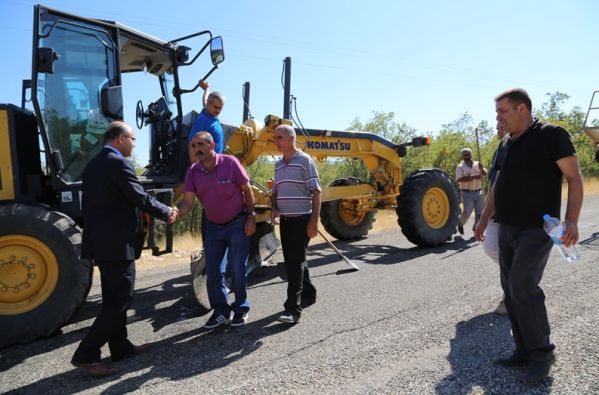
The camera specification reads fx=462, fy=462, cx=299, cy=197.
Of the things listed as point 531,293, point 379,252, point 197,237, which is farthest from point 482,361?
point 197,237

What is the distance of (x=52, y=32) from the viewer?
4.47 m

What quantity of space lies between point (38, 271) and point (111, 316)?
3.74ft

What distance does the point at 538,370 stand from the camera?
281 cm

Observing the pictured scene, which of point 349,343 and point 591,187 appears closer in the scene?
point 349,343

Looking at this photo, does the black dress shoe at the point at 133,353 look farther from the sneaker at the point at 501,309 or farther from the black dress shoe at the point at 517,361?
the sneaker at the point at 501,309

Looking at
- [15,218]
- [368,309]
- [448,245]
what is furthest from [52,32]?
[448,245]

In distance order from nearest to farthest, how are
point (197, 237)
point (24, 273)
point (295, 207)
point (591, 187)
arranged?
point (24, 273)
point (295, 207)
point (197, 237)
point (591, 187)

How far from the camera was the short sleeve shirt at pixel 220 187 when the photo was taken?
4027 millimetres

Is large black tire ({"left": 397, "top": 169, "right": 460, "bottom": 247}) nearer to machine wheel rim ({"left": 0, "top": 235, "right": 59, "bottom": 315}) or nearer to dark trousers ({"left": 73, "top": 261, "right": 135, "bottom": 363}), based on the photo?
dark trousers ({"left": 73, "top": 261, "right": 135, "bottom": 363})

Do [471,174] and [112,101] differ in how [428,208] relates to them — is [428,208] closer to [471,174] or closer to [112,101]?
[471,174]

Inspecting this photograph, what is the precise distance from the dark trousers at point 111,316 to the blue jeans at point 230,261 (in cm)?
81

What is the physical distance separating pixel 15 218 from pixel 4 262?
1.28ft

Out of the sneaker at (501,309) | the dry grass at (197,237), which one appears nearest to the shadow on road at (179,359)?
the sneaker at (501,309)

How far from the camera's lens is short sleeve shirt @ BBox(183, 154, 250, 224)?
4027 millimetres
